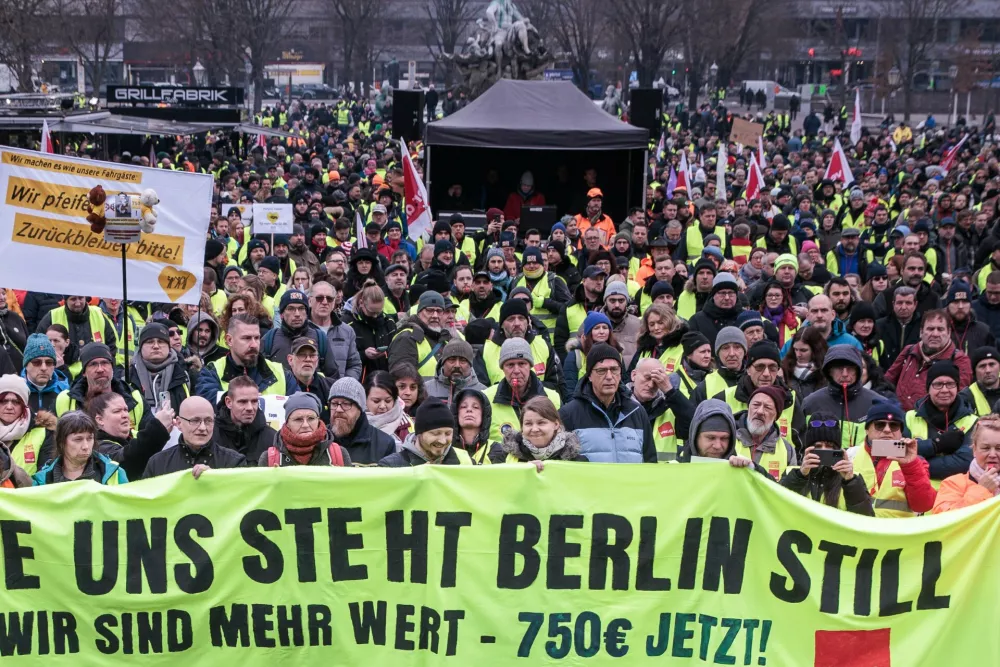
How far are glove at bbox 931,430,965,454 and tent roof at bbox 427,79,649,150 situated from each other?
1450 centimetres

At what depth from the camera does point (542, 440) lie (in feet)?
21.6

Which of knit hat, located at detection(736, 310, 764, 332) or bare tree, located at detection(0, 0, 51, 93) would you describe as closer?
knit hat, located at detection(736, 310, 764, 332)

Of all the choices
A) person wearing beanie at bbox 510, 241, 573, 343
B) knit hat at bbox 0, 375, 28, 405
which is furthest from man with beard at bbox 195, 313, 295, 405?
person wearing beanie at bbox 510, 241, 573, 343

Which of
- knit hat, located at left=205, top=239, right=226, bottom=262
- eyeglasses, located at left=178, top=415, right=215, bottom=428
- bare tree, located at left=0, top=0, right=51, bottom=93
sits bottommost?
knit hat, located at left=205, top=239, right=226, bottom=262

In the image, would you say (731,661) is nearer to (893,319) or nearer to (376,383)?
(376,383)

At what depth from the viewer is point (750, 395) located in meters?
8.23

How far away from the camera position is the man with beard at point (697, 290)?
11562mm

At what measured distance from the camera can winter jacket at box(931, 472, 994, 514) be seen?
6211 millimetres

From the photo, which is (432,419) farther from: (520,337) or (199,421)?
(520,337)

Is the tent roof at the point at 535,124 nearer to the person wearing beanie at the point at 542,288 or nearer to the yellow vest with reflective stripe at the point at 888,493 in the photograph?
the person wearing beanie at the point at 542,288

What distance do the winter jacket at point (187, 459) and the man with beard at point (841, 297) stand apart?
5899 mm

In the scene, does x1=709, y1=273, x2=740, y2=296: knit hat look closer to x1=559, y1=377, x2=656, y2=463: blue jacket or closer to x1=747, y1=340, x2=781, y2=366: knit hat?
x1=747, y1=340, x2=781, y2=366: knit hat

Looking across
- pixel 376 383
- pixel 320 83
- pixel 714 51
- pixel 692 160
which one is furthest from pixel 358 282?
pixel 320 83

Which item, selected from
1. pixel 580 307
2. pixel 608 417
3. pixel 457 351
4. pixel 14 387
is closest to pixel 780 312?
pixel 580 307
